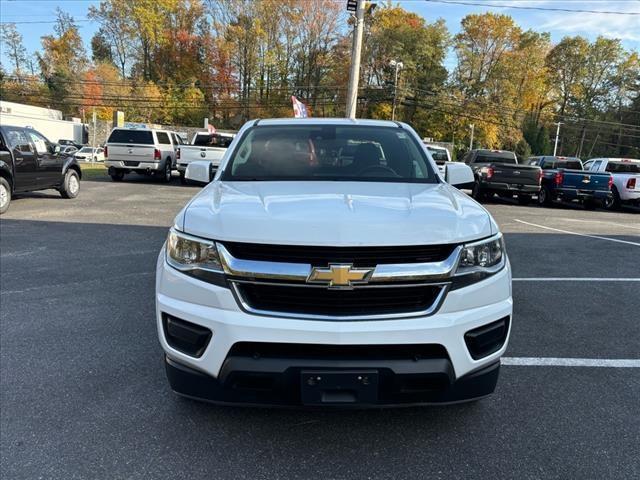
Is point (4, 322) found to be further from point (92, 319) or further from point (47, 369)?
point (47, 369)

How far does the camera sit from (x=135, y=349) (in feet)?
12.7

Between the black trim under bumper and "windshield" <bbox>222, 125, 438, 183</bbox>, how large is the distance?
152 cm

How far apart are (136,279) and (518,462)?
4.59 metres

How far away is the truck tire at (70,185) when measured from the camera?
12.7m

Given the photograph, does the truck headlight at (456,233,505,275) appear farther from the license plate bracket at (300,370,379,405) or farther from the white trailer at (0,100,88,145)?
the white trailer at (0,100,88,145)

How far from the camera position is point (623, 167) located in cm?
1831

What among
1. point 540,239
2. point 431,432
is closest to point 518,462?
point 431,432

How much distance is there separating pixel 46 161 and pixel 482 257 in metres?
11.9

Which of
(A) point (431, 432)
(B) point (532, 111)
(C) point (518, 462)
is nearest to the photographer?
(C) point (518, 462)

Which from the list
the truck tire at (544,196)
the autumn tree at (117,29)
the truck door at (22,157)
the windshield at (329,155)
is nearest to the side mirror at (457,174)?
the windshield at (329,155)

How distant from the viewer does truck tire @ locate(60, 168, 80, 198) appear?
12.7m

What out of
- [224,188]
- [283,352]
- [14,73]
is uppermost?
[14,73]

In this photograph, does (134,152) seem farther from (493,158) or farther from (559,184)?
(559,184)

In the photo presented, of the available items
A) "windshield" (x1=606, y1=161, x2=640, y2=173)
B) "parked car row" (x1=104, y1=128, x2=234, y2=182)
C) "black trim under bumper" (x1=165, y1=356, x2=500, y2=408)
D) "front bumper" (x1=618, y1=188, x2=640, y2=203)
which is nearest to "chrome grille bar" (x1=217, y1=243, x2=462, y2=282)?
"black trim under bumper" (x1=165, y1=356, x2=500, y2=408)
